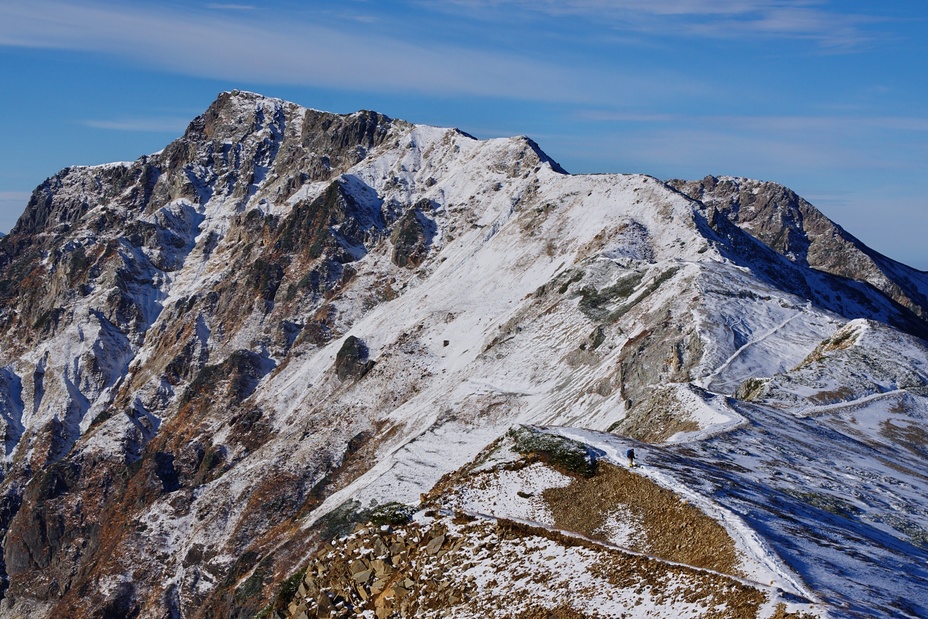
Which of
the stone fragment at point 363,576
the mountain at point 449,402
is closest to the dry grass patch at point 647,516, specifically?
the mountain at point 449,402

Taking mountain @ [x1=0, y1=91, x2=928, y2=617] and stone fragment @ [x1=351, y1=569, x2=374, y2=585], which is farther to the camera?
mountain @ [x1=0, y1=91, x2=928, y2=617]

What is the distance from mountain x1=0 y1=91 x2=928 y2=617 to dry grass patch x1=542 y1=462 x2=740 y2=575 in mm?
113

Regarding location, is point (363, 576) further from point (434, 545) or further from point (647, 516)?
point (647, 516)

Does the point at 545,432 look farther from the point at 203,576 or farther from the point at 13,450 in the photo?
the point at 13,450

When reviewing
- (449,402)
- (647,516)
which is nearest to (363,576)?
(647,516)

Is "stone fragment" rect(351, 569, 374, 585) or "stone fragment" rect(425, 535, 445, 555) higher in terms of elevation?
"stone fragment" rect(425, 535, 445, 555)

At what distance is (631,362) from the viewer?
77562 mm

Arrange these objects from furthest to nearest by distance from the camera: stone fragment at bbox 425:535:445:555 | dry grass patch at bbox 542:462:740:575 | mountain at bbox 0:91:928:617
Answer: mountain at bbox 0:91:928:617 → stone fragment at bbox 425:535:445:555 → dry grass patch at bbox 542:462:740:575

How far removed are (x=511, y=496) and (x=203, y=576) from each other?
264 ft

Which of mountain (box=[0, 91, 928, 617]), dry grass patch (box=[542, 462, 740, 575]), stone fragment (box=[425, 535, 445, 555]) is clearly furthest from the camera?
mountain (box=[0, 91, 928, 617])

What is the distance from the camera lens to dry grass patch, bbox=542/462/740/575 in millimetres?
24188

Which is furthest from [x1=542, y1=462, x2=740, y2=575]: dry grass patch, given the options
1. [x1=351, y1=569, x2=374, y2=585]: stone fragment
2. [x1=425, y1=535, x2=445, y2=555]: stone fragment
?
[x1=351, y1=569, x2=374, y2=585]: stone fragment

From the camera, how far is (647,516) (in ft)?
89.0

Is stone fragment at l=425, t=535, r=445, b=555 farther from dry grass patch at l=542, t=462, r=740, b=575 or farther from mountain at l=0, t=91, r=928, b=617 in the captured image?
dry grass patch at l=542, t=462, r=740, b=575
